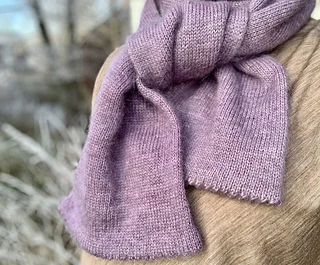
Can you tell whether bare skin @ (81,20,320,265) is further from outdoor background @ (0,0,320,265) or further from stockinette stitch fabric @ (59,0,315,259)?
outdoor background @ (0,0,320,265)

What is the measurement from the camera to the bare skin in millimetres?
660

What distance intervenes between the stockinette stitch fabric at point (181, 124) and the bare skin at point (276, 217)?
3cm

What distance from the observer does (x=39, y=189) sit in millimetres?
1890

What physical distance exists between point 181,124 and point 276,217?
0.20m

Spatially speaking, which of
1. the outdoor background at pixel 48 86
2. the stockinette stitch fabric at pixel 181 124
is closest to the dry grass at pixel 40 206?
the outdoor background at pixel 48 86

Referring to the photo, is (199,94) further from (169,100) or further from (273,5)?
(273,5)

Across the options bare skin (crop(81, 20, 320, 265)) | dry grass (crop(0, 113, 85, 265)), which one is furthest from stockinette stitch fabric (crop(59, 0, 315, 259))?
dry grass (crop(0, 113, 85, 265))

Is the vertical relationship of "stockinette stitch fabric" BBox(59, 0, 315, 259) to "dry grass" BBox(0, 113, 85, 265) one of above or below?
above

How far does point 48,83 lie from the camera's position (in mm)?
2393

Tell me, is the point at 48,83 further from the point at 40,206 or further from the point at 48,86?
the point at 40,206

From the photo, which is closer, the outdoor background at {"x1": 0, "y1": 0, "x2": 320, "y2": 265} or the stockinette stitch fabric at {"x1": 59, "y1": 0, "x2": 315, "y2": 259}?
the stockinette stitch fabric at {"x1": 59, "y1": 0, "x2": 315, "y2": 259}

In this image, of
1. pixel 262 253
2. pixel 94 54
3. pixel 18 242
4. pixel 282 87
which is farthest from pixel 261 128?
pixel 94 54

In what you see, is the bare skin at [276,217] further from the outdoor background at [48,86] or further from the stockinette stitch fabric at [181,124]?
the outdoor background at [48,86]

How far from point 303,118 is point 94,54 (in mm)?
1874
